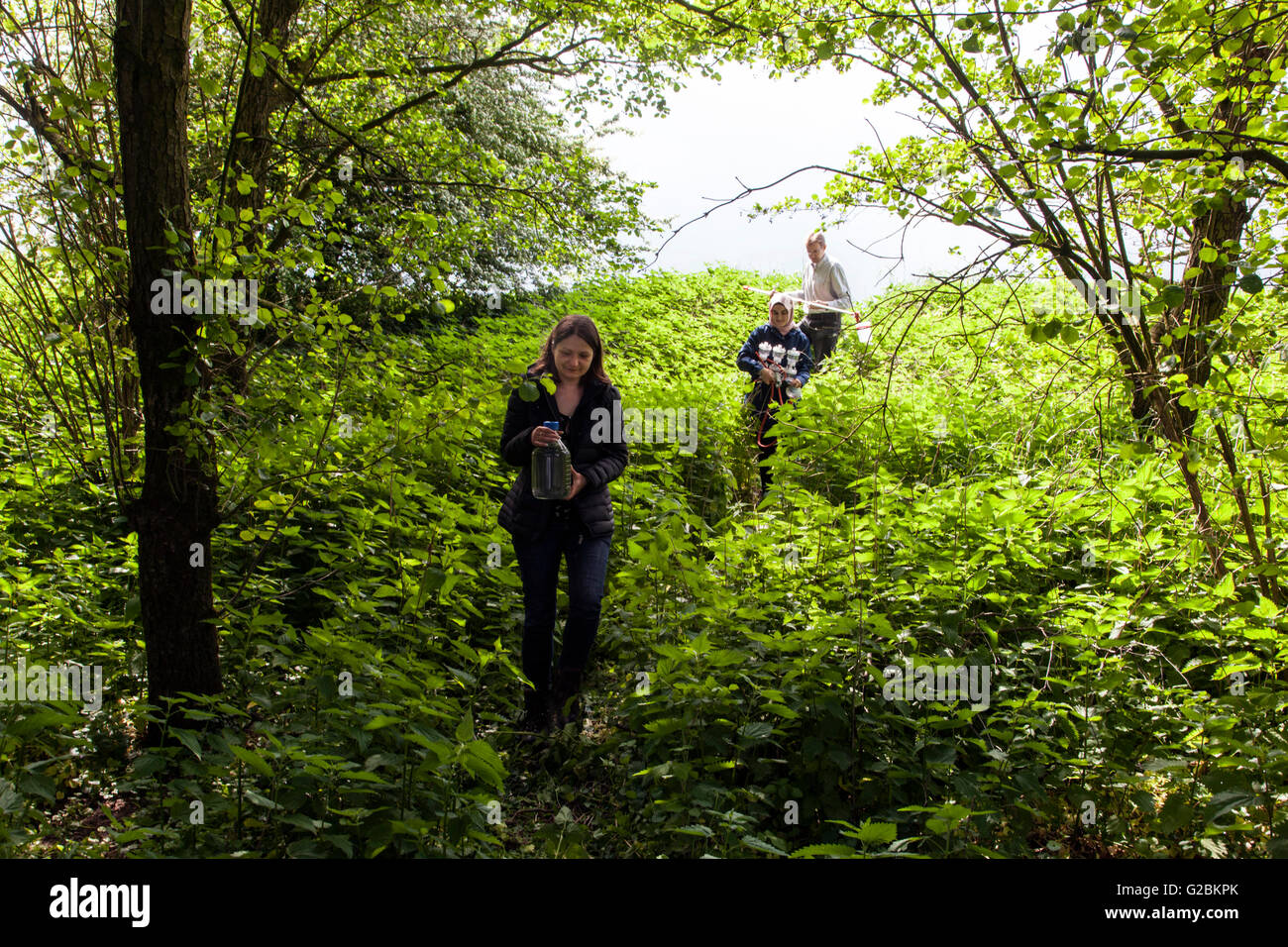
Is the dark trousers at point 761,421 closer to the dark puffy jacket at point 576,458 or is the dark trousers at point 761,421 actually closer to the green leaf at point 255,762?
the dark puffy jacket at point 576,458

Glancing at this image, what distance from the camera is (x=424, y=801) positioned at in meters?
3.18

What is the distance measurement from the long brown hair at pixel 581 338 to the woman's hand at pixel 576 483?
60 centimetres

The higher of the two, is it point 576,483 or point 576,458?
point 576,458

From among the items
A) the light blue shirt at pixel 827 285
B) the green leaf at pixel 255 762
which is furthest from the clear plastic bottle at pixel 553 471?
the light blue shirt at pixel 827 285

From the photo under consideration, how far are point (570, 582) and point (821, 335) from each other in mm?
7061

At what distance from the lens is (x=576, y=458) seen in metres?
4.58

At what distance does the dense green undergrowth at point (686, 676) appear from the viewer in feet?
10.4

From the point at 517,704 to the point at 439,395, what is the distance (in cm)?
192

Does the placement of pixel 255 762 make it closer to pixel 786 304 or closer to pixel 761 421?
pixel 761 421

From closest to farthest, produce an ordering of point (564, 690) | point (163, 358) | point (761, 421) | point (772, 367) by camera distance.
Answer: point (163, 358) → point (564, 690) → point (772, 367) → point (761, 421)

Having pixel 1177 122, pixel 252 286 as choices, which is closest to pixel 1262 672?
pixel 1177 122

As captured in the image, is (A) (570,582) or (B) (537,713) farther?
(B) (537,713)

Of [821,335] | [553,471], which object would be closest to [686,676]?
[553,471]

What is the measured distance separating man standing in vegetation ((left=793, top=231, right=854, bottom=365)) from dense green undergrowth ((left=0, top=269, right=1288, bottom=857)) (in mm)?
4797
